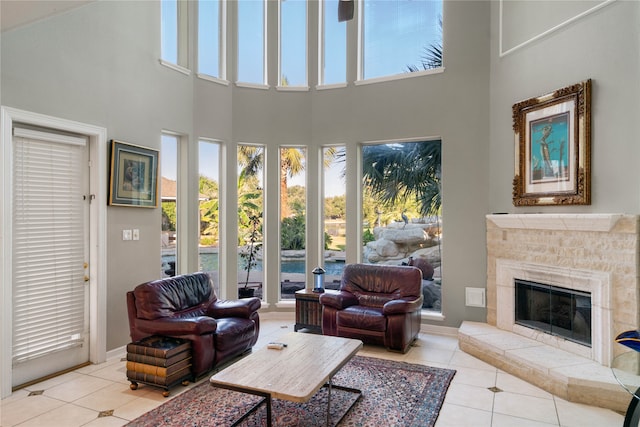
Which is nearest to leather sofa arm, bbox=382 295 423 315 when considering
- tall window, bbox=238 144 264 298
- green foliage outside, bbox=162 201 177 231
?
tall window, bbox=238 144 264 298

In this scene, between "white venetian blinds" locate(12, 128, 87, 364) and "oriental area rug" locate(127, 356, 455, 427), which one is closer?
"oriental area rug" locate(127, 356, 455, 427)

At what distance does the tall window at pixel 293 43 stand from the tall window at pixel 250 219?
120 cm

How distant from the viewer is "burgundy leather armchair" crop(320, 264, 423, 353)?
445 centimetres

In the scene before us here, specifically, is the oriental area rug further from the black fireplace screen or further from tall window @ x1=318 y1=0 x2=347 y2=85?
tall window @ x1=318 y1=0 x2=347 y2=85

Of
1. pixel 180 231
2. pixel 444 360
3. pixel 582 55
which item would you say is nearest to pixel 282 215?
pixel 180 231

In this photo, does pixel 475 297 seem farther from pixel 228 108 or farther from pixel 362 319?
pixel 228 108

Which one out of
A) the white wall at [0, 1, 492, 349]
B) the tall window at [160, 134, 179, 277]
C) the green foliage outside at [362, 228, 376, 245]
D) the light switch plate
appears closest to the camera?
the white wall at [0, 1, 492, 349]

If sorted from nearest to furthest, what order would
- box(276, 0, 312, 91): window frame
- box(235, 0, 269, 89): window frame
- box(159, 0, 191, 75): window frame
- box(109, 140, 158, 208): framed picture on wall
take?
box(109, 140, 158, 208): framed picture on wall, box(159, 0, 191, 75): window frame, box(235, 0, 269, 89): window frame, box(276, 0, 312, 91): window frame

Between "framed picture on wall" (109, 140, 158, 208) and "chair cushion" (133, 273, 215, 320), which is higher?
"framed picture on wall" (109, 140, 158, 208)

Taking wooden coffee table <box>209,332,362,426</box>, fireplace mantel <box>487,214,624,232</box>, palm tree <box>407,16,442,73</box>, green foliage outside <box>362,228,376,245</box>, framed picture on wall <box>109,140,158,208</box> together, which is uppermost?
palm tree <box>407,16,442,73</box>

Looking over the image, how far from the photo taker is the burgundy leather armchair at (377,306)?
14.6 feet

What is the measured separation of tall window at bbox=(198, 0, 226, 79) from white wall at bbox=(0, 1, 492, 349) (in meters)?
0.32

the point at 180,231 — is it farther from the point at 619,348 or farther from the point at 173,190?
the point at 619,348

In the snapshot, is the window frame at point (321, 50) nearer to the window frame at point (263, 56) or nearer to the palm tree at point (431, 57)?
the window frame at point (263, 56)
